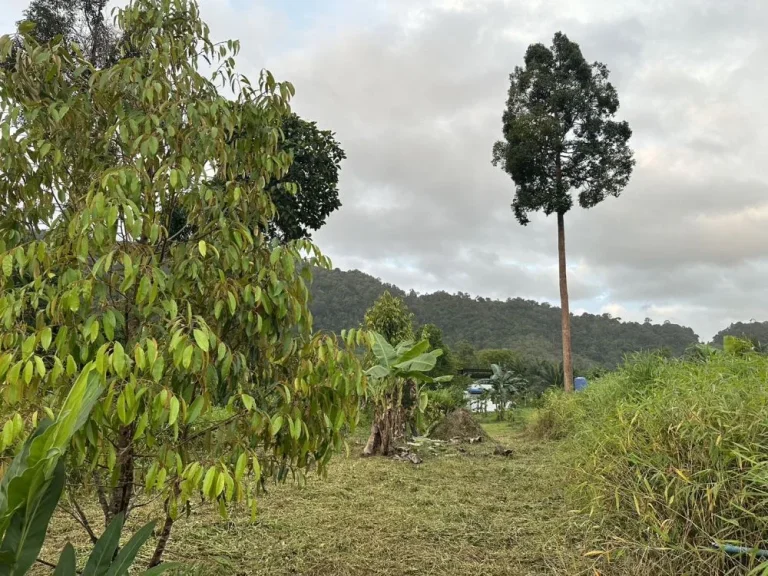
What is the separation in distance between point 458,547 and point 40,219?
2973 mm

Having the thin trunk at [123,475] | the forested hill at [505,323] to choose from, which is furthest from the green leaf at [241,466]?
the forested hill at [505,323]

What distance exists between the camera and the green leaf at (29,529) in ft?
4.59

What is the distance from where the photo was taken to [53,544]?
3.38m

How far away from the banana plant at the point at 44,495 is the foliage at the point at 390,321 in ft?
24.9

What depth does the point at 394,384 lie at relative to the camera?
23.8 feet

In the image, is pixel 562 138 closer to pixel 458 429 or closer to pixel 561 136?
pixel 561 136

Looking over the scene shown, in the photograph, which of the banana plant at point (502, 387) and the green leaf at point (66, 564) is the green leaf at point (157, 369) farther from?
the banana plant at point (502, 387)

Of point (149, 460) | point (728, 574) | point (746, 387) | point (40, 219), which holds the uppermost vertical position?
point (40, 219)

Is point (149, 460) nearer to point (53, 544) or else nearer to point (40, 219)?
point (40, 219)

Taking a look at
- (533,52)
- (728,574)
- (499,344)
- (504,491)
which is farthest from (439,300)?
(728,574)

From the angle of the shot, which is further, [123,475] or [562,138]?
[562,138]

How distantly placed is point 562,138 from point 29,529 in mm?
13933

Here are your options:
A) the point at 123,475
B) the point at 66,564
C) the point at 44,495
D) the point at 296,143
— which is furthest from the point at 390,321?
the point at 44,495

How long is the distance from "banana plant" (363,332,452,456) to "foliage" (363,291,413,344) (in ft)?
3.47
